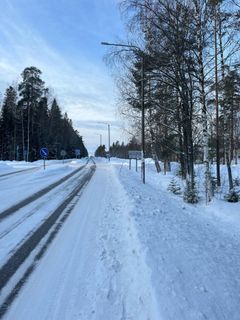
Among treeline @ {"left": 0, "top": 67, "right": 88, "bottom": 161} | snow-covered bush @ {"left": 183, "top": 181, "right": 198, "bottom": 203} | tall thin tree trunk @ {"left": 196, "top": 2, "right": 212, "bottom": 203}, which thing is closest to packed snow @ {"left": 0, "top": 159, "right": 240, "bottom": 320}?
tall thin tree trunk @ {"left": 196, "top": 2, "right": 212, "bottom": 203}

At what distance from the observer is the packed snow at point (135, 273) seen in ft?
14.0

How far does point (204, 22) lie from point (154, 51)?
2127mm

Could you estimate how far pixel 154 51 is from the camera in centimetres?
1398

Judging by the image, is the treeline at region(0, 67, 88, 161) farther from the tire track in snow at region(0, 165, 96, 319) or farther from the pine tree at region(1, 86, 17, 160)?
the tire track in snow at region(0, 165, 96, 319)

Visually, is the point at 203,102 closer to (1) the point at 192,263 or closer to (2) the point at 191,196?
(2) the point at 191,196

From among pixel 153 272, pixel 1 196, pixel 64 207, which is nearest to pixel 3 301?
pixel 153 272

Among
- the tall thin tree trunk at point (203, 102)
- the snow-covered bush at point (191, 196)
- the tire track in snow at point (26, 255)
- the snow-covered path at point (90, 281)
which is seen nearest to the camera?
the snow-covered path at point (90, 281)

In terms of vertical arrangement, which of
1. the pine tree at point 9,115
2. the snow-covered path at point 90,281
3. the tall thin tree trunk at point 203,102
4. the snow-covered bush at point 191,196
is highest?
the pine tree at point 9,115

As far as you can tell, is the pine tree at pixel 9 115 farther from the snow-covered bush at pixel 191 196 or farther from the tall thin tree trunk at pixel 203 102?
the tall thin tree trunk at pixel 203 102

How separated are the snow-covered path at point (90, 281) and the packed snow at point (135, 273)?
0.04 feet

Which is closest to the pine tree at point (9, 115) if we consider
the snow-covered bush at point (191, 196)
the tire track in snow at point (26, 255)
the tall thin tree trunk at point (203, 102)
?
the snow-covered bush at point (191, 196)

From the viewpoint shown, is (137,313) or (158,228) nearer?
(137,313)

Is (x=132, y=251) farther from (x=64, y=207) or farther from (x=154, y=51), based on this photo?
(x=154, y=51)

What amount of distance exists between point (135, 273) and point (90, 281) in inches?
27.5
